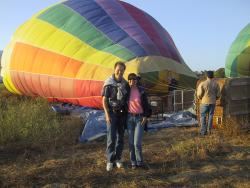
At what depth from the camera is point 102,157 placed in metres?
6.48

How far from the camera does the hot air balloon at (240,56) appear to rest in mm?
19766

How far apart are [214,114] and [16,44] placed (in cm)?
780

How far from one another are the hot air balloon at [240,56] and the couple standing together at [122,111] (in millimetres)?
14806

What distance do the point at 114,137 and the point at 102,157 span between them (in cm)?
87

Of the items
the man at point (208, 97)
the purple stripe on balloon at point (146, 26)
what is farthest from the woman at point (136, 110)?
the purple stripe on balloon at point (146, 26)

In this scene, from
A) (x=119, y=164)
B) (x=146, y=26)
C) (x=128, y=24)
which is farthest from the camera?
(x=146, y=26)

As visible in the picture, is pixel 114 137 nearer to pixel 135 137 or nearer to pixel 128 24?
pixel 135 137

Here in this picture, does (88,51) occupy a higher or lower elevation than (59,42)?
lower

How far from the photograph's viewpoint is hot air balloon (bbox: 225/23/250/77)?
19766 millimetres

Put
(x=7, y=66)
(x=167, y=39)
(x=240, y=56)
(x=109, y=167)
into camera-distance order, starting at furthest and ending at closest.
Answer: (x=240, y=56) → (x=7, y=66) → (x=167, y=39) → (x=109, y=167)

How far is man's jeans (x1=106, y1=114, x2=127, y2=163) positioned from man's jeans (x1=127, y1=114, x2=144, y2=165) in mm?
117

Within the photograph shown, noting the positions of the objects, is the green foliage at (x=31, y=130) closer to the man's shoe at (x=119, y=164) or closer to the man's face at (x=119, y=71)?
the man's shoe at (x=119, y=164)

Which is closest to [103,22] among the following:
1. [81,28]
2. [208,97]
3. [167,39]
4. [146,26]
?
[81,28]

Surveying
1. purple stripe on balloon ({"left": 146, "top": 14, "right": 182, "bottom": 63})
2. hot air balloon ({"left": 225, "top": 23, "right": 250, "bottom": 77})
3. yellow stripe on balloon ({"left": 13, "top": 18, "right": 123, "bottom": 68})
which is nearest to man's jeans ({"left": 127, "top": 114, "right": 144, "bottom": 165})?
yellow stripe on balloon ({"left": 13, "top": 18, "right": 123, "bottom": 68})
